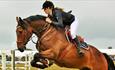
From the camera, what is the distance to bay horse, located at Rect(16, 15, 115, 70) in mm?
10492

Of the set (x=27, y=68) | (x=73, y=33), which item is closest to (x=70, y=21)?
(x=73, y=33)

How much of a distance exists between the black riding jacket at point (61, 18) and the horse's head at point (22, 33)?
0.62 metres

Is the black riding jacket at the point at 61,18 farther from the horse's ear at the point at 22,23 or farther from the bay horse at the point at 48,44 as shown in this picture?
the horse's ear at the point at 22,23

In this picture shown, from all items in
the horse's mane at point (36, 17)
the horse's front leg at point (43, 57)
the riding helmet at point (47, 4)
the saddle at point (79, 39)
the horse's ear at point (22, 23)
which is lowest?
the horse's front leg at point (43, 57)

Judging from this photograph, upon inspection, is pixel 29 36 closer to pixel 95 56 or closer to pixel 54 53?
pixel 54 53

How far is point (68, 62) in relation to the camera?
1073 cm

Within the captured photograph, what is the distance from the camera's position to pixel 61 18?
1070 centimetres

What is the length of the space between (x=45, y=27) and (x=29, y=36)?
1.47 feet

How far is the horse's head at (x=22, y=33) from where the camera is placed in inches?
417

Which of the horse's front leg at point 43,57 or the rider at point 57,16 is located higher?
the rider at point 57,16

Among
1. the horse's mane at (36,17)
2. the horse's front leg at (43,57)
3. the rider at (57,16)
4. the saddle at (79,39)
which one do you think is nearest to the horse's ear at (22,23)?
the horse's mane at (36,17)

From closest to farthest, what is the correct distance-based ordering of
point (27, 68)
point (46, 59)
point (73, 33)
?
point (46, 59), point (73, 33), point (27, 68)

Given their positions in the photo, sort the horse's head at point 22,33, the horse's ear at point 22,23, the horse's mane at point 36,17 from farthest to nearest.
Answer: the horse's mane at point 36,17 → the horse's ear at point 22,23 → the horse's head at point 22,33

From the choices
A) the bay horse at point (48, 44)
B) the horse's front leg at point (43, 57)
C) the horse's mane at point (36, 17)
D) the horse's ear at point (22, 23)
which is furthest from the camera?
the horse's mane at point (36, 17)
